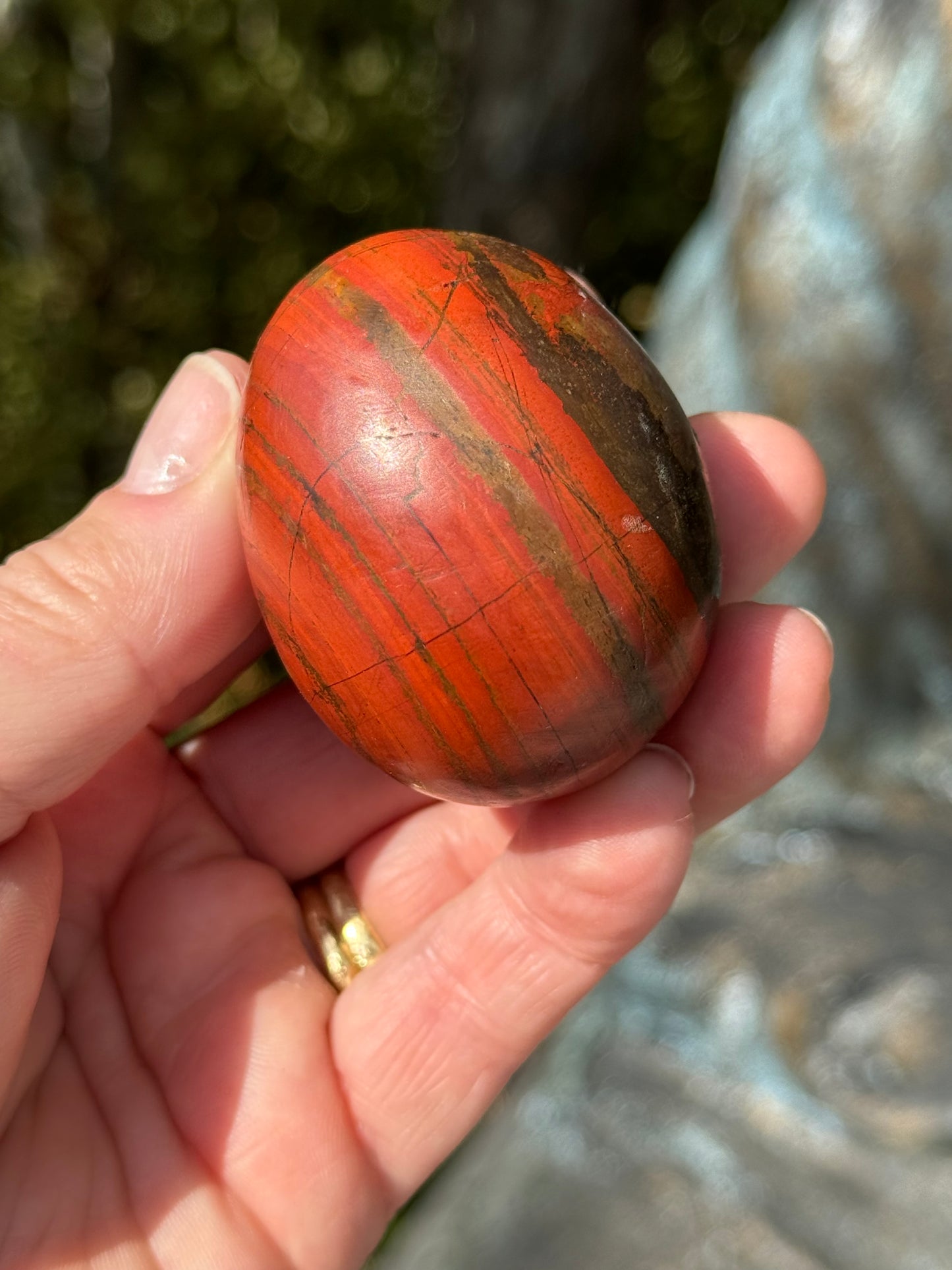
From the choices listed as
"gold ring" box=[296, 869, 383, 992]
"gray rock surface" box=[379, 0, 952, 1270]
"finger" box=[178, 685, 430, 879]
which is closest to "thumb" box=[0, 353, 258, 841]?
"finger" box=[178, 685, 430, 879]

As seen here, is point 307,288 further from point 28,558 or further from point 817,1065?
point 817,1065

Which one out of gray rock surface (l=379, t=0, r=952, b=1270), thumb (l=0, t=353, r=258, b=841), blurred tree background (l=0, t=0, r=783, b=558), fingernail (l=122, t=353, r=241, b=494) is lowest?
gray rock surface (l=379, t=0, r=952, b=1270)

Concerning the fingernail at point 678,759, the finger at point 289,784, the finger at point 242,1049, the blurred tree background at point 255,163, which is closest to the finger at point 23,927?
the finger at point 242,1049

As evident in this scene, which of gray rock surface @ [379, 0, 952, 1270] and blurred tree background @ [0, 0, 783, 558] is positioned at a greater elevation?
blurred tree background @ [0, 0, 783, 558]

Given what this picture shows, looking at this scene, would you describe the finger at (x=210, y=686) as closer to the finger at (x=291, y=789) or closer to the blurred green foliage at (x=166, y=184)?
the finger at (x=291, y=789)

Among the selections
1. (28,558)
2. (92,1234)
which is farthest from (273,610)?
(92,1234)

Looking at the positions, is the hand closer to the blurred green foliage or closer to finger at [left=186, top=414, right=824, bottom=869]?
finger at [left=186, top=414, right=824, bottom=869]
